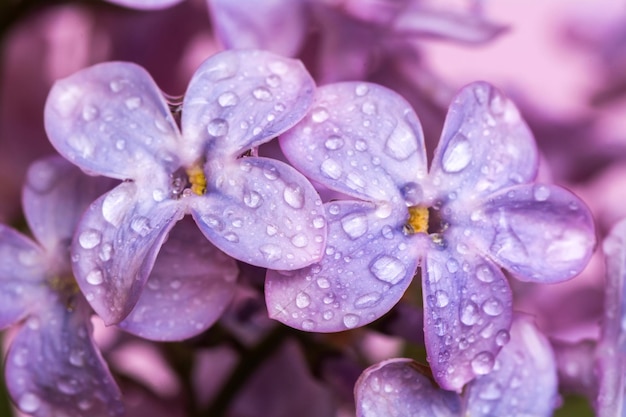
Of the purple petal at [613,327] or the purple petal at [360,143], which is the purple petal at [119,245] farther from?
the purple petal at [613,327]

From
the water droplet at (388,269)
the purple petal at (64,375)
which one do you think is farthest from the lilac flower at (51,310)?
the water droplet at (388,269)

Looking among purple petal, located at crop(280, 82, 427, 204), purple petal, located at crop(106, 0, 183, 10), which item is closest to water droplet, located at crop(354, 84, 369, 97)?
purple petal, located at crop(280, 82, 427, 204)

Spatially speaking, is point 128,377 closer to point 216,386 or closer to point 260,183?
point 216,386

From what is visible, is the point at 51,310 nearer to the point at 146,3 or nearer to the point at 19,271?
the point at 19,271

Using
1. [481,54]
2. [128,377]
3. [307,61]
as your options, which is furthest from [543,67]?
[128,377]

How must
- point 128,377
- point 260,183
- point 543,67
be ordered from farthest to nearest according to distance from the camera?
point 543,67, point 128,377, point 260,183

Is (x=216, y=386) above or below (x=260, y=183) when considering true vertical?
below
